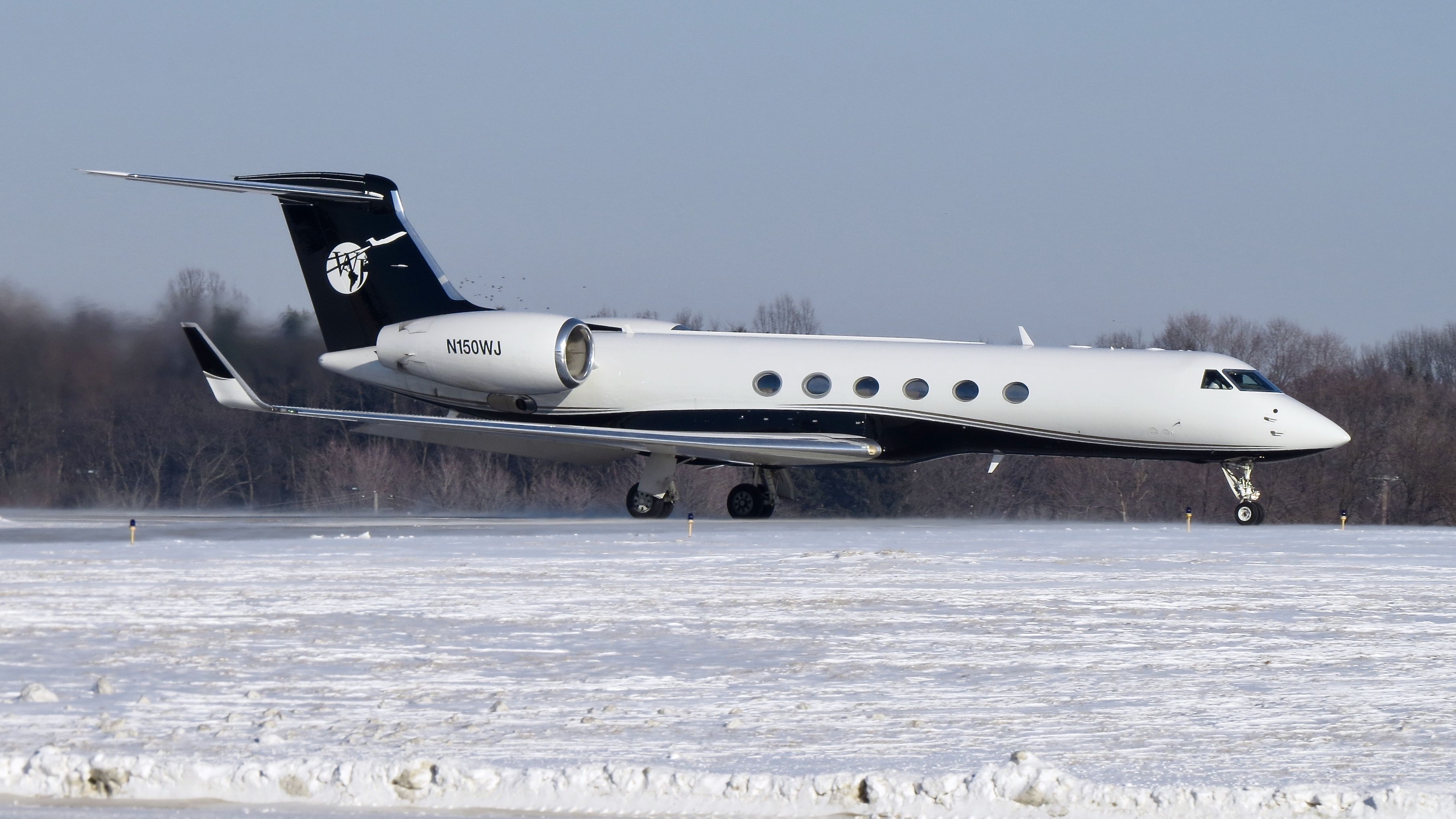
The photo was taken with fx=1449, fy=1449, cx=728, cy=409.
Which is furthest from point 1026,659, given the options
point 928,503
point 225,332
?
point 928,503

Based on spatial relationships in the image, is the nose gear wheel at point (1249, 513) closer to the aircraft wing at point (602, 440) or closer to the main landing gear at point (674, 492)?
the aircraft wing at point (602, 440)

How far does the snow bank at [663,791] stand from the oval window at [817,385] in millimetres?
15626

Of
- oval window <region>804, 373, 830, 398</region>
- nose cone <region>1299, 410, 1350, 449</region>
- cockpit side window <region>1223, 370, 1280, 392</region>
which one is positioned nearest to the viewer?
nose cone <region>1299, 410, 1350, 449</region>

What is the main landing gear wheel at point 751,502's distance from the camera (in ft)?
73.6

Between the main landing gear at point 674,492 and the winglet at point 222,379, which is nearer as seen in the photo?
the winglet at point 222,379

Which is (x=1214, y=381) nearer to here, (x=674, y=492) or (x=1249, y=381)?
(x=1249, y=381)

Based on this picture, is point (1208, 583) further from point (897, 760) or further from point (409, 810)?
point (409, 810)

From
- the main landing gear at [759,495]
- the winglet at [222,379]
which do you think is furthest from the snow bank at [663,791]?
the main landing gear at [759,495]

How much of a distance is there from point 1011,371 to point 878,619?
458 inches

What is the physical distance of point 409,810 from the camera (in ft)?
16.7

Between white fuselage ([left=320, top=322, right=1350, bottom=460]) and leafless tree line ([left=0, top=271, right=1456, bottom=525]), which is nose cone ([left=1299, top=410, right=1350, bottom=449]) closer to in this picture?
white fuselage ([left=320, top=322, right=1350, bottom=460])

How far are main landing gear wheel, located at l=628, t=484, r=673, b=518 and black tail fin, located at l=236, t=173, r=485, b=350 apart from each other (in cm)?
395

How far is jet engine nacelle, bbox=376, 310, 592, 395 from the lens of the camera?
2102cm

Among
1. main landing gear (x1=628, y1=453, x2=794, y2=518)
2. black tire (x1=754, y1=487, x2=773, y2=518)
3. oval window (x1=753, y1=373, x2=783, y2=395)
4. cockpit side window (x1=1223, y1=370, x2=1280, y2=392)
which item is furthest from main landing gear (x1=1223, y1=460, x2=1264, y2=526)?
black tire (x1=754, y1=487, x2=773, y2=518)
